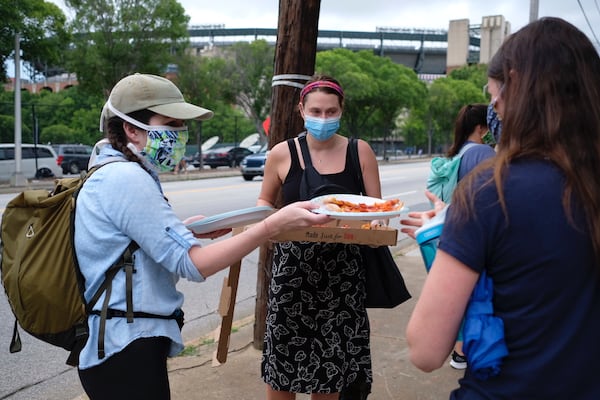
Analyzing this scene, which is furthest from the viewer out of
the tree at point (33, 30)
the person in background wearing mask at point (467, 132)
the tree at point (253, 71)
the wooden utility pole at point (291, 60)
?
the tree at point (253, 71)

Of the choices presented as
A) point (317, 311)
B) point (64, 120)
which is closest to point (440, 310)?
point (317, 311)

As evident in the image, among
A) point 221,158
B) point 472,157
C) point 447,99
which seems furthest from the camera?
point 447,99

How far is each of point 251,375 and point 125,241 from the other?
245 centimetres

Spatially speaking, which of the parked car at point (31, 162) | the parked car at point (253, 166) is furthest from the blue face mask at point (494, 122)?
the parked car at point (253, 166)

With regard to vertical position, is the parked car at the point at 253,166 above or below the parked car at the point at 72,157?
above

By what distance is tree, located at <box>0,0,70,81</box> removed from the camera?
1855 centimetres

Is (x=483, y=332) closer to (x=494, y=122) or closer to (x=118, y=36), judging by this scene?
(x=494, y=122)

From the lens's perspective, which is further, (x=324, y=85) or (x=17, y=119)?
(x=17, y=119)

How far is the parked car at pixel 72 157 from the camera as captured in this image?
27031 mm

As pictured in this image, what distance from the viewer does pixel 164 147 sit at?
2.16m

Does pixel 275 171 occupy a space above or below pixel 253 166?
above

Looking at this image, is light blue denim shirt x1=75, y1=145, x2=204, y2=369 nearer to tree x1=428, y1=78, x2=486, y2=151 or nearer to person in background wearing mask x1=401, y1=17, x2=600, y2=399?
person in background wearing mask x1=401, y1=17, x2=600, y2=399

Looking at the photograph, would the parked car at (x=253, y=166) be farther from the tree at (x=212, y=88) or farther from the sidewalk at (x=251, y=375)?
the sidewalk at (x=251, y=375)

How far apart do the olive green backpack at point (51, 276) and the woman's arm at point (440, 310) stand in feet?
3.28
